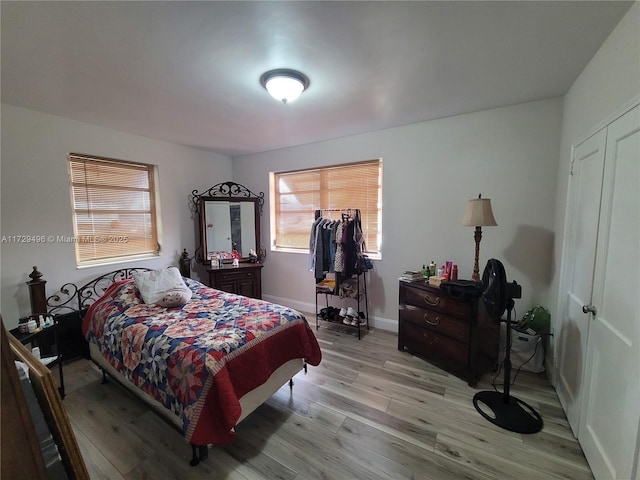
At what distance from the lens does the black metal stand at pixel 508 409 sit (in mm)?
1806

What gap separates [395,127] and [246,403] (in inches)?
123

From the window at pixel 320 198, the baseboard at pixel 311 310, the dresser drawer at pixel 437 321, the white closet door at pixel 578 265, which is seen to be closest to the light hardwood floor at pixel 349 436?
the white closet door at pixel 578 265

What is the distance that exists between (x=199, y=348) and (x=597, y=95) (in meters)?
3.04

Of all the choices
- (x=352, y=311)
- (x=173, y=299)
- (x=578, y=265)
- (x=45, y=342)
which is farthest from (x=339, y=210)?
(x=45, y=342)

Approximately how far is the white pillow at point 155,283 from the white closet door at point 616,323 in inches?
127

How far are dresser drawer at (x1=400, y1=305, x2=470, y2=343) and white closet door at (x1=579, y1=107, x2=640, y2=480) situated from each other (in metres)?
0.78

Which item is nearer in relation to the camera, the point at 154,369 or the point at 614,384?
the point at 614,384

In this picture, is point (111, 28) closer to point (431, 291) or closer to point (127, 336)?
point (127, 336)

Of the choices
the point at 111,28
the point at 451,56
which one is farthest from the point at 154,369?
the point at 451,56

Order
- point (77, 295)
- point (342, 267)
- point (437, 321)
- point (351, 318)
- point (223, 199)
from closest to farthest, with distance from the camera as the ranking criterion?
point (437, 321) → point (77, 295) → point (342, 267) → point (351, 318) → point (223, 199)

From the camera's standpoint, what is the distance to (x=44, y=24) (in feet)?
4.53

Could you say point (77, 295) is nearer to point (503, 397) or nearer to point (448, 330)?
point (448, 330)

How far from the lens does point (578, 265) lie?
1.82m

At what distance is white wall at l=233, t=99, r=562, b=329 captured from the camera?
243 centimetres
